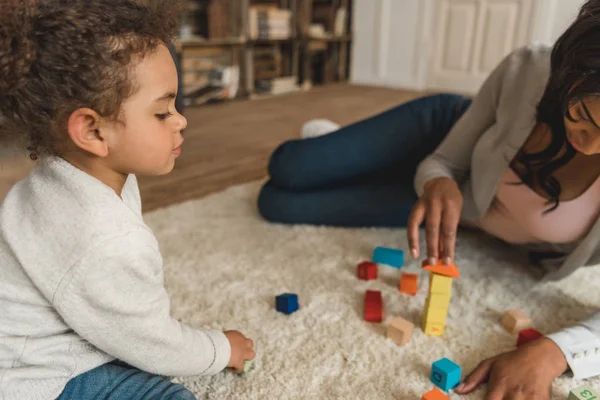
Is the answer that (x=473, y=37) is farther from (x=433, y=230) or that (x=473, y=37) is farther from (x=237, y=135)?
(x=433, y=230)

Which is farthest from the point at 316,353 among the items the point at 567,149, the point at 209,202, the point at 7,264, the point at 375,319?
the point at 209,202

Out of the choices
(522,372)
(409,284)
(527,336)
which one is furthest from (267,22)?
(522,372)

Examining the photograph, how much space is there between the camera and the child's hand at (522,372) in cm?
79

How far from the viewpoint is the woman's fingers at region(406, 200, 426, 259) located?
0.93 m

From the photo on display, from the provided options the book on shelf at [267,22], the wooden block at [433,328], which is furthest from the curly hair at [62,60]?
the book on shelf at [267,22]

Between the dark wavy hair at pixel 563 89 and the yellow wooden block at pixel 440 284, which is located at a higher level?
the dark wavy hair at pixel 563 89

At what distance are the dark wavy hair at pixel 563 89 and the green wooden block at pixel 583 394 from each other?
38cm

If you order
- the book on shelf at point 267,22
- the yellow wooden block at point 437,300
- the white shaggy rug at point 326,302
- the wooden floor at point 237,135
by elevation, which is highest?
the book on shelf at point 267,22

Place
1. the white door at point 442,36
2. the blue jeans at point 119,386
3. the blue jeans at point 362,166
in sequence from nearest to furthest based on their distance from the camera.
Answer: the blue jeans at point 119,386
the blue jeans at point 362,166
the white door at point 442,36

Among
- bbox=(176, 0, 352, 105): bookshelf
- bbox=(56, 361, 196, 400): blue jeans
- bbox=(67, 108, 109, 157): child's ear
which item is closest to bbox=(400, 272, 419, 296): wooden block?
bbox=(56, 361, 196, 400): blue jeans

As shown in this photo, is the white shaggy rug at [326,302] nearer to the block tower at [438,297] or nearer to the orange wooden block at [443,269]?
the block tower at [438,297]

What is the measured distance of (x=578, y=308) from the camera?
3.50ft

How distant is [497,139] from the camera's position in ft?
3.64

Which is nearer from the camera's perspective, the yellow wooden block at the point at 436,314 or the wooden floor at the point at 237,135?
the yellow wooden block at the point at 436,314
